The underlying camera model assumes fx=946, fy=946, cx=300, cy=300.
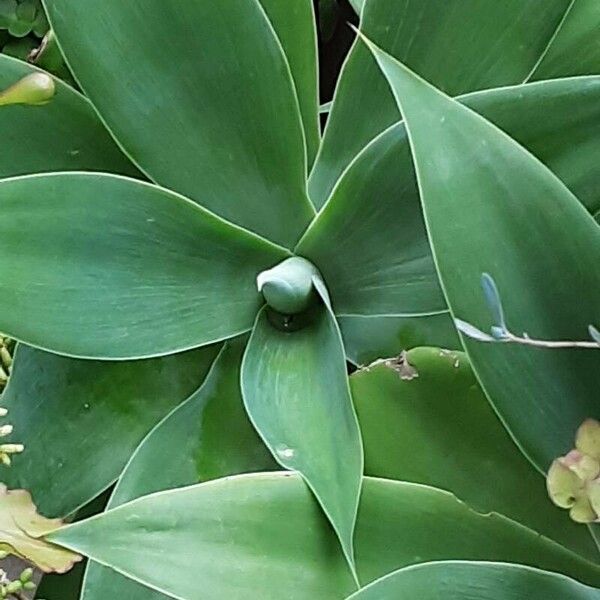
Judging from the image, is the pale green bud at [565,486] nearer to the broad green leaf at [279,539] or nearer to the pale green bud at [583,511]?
the pale green bud at [583,511]

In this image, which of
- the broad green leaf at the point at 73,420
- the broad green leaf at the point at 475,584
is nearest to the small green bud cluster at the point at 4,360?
the broad green leaf at the point at 73,420

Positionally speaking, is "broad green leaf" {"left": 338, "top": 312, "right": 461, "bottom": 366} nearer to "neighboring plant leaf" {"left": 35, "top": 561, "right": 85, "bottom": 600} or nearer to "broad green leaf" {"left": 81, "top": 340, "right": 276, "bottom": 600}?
"broad green leaf" {"left": 81, "top": 340, "right": 276, "bottom": 600}

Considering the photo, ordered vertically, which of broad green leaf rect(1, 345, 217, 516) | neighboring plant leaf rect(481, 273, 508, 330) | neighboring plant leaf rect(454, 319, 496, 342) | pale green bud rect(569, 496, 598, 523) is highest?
neighboring plant leaf rect(481, 273, 508, 330)

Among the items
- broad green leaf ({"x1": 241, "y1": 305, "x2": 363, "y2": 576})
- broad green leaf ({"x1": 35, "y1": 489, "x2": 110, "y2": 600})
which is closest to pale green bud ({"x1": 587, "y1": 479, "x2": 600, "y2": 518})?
broad green leaf ({"x1": 241, "y1": 305, "x2": 363, "y2": 576})

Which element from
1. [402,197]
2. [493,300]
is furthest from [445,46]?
[493,300]

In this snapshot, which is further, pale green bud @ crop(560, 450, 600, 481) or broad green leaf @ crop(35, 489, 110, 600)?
broad green leaf @ crop(35, 489, 110, 600)

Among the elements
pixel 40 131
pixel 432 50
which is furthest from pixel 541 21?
pixel 40 131

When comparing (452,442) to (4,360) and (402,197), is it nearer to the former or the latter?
(402,197)
